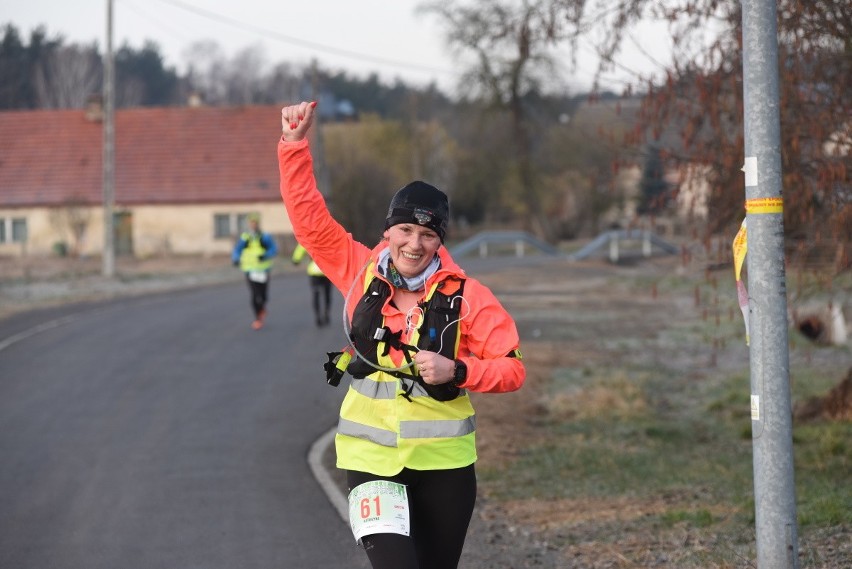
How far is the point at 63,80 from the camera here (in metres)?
91.3

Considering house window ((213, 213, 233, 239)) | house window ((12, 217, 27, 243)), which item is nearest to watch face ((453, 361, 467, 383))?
house window ((213, 213, 233, 239))

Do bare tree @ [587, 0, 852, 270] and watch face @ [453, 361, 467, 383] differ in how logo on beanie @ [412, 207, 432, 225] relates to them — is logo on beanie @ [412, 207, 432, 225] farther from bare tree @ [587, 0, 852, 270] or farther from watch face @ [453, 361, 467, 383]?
bare tree @ [587, 0, 852, 270]

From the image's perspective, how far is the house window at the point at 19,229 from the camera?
50.6m

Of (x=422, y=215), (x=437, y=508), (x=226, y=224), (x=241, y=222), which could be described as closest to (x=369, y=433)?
(x=437, y=508)

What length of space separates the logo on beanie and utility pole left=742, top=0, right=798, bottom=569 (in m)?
1.32

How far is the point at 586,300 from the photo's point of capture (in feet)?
93.8

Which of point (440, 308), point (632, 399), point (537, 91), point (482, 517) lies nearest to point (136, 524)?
Result: point (482, 517)

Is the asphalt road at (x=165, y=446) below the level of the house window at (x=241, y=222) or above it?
above

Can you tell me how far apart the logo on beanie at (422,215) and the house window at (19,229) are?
4837 cm

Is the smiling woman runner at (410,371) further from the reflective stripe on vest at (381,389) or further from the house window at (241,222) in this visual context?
the house window at (241,222)

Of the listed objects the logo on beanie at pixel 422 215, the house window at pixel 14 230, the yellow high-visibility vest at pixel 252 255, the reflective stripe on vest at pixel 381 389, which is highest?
the logo on beanie at pixel 422 215

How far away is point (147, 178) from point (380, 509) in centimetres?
4898

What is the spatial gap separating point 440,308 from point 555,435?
26.5 ft

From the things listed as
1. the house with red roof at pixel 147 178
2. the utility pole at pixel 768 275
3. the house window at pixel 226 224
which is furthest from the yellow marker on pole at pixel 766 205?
the house window at pixel 226 224
